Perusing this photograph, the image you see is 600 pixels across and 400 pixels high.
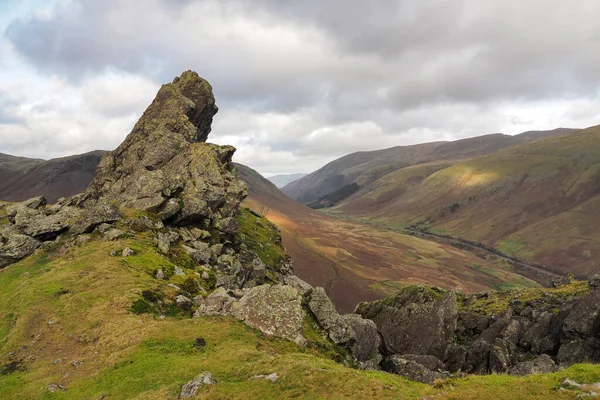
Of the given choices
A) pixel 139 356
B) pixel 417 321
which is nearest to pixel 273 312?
pixel 139 356

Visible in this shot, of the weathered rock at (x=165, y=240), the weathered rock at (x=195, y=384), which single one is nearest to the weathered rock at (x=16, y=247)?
the weathered rock at (x=165, y=240)

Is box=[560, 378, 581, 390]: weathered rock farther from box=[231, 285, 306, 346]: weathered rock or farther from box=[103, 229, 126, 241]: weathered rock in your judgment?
box=[103, 229, 126, 241]: weathered rock

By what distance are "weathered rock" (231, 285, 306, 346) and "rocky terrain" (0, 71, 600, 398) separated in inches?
5.4

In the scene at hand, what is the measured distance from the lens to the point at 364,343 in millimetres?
41750

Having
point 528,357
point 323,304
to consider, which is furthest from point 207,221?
point 528,357

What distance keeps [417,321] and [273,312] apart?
26209mm

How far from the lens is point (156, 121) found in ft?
329

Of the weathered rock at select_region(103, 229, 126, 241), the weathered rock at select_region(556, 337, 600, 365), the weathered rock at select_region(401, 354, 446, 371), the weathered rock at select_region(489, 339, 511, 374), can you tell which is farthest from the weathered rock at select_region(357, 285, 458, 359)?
the weathered rock at select_region(103, 229, 126, 241)

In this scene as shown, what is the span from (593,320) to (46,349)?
192 ft

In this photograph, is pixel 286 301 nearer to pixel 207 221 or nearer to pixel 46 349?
pixel 46 349

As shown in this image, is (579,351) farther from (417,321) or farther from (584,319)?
(417,321)

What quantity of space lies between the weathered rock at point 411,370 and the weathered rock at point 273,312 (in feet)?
37.3

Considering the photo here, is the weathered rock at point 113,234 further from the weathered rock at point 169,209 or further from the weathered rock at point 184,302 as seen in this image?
the weathered rock at point 184,302

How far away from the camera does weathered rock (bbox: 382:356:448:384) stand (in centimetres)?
3231
